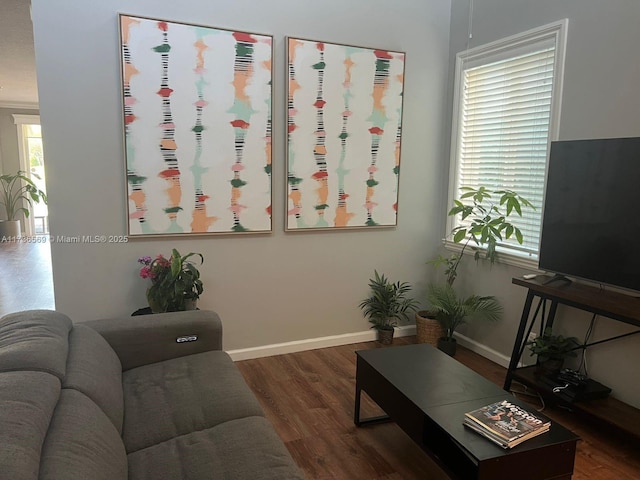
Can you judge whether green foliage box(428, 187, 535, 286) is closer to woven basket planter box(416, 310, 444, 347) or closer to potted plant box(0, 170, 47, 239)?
woven basket planter box(416, 310, 444, 347)

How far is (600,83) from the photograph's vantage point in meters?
2.65

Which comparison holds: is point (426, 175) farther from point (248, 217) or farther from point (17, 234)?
point (17, 234)

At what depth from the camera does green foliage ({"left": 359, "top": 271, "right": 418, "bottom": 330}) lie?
12.4ft

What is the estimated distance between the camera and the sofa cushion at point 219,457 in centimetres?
149

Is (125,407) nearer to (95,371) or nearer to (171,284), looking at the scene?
(95,371)

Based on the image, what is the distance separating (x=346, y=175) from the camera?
3.58 meters

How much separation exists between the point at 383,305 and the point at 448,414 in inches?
74.5

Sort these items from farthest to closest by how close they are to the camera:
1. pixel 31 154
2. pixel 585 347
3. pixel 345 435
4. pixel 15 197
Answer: pixel 31 154 → pixel 15 197 → pixel 585 347 → pixel 345 435

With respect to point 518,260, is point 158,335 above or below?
below

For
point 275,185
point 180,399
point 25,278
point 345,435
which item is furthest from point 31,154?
point 345,435

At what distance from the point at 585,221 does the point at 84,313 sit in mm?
3128

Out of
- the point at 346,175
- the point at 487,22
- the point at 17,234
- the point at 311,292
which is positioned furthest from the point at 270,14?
the point at 17,234

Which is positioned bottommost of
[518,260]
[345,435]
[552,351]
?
[345,435]

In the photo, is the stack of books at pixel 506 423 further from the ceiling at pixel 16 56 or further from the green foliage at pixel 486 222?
the ceiling at pixel 16 56
